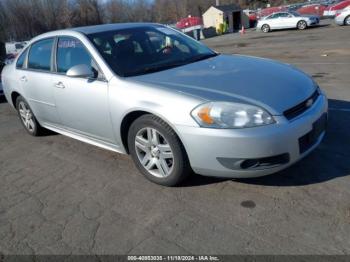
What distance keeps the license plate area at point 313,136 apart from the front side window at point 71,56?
2143mm

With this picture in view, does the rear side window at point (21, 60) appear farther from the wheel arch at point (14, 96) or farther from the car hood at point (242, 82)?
the car hood at point (242, 82)

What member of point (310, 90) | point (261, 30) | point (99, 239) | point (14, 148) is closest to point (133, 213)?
point (99, 239)

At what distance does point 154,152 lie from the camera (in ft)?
12.0

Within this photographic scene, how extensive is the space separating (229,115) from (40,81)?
9.54 feet

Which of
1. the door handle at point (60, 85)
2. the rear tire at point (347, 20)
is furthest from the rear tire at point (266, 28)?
the door handle at point (60, 85)

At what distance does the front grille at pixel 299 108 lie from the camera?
10.4 ft

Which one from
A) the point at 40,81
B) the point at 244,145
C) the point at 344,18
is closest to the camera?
the point at 244,145

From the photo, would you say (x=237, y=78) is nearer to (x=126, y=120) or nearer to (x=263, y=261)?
(x=126, y=120)

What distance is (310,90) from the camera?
11.8 feet

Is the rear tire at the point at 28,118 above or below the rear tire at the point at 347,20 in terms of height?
above

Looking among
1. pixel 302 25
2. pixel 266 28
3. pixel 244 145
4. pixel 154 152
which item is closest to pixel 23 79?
pixel 154 152

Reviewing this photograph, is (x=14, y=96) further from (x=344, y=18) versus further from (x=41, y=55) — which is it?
(x=344, y=18)

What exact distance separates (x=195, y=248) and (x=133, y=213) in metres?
0.79

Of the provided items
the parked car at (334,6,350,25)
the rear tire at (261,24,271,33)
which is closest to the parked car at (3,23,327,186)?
the parked car at (334,6,350,25)
